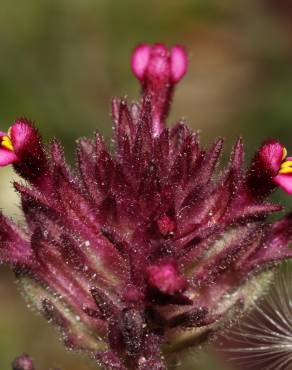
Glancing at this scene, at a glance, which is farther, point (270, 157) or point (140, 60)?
point (140, 60)

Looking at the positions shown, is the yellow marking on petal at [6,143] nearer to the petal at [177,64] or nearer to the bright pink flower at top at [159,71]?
the bright pink flower at top at [159,71]

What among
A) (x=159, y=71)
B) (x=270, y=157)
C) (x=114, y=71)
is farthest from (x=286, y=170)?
(x=114, y=71)

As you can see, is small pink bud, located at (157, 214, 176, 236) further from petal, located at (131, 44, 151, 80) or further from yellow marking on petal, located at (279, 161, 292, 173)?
petal, located at (131, 44, 151, 80)

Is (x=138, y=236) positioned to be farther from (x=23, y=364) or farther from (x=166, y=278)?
(x=23, y=364)

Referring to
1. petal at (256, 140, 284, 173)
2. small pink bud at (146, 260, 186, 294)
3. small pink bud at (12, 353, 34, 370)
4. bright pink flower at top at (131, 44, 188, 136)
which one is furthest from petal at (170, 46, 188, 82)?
small pink bud at (12, 353, 34, 370)

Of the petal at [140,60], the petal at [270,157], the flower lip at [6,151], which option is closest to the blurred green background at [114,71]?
the petal at [140,60]

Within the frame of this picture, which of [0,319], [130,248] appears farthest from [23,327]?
[130,248]
